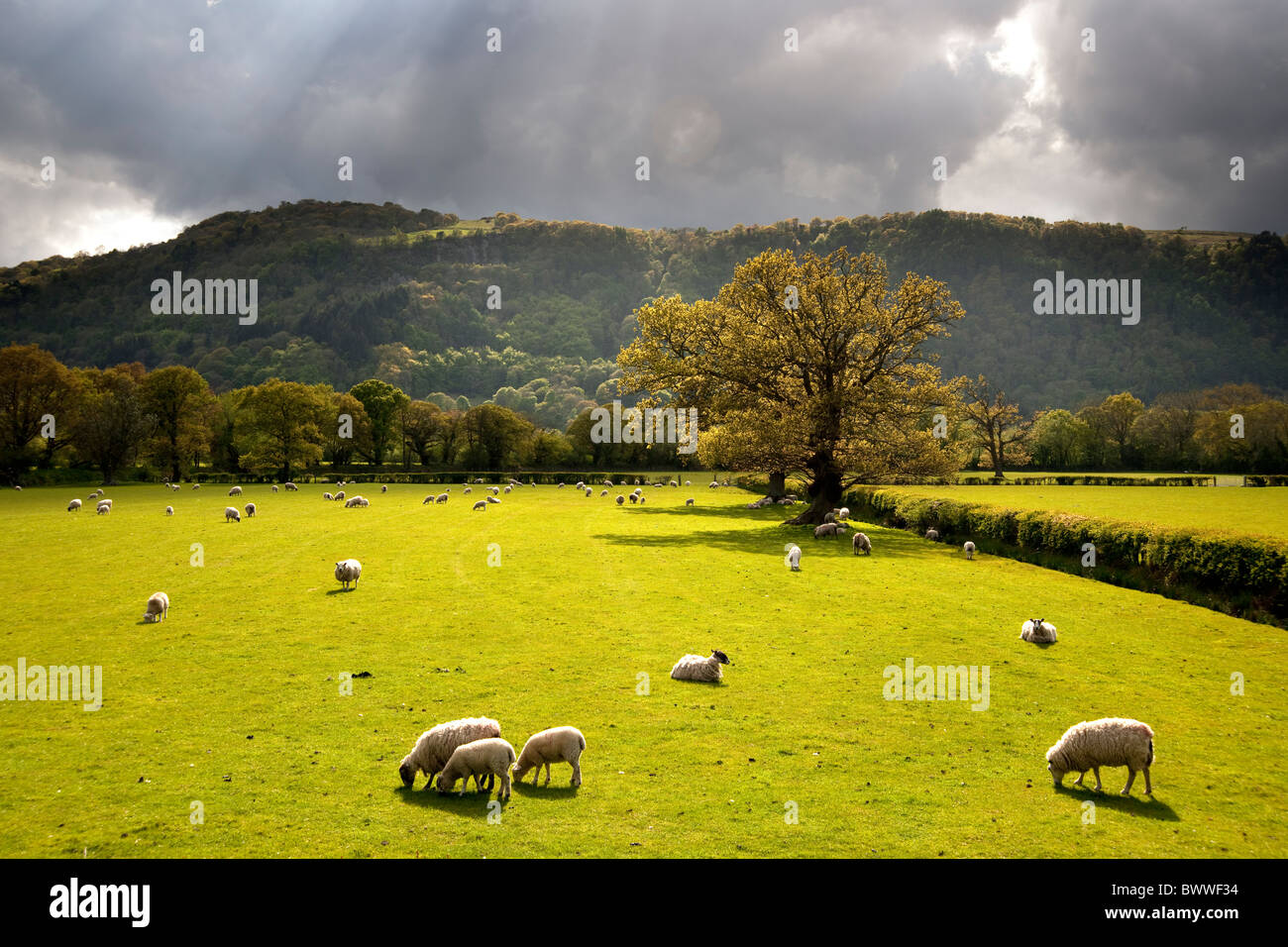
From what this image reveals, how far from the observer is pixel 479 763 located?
10148 millimetres

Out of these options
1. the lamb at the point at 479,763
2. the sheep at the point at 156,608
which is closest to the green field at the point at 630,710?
the lamb at the point at 479,763

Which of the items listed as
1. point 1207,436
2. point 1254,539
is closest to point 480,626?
point 1254,539

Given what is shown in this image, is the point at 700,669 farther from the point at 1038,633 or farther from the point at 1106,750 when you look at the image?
the point at 1038,633

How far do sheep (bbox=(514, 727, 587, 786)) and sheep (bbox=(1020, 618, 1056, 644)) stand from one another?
13.9 m

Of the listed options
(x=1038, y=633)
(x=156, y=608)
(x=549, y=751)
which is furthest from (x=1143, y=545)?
(x=156, y=608)

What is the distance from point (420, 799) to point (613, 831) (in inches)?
112

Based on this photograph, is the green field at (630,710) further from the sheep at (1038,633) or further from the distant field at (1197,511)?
the distant field at (1197,511)

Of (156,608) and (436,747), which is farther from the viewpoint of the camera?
(156,608)

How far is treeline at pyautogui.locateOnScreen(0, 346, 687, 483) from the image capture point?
300 feet

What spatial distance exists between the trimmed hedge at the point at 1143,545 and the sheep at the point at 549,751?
902 inches

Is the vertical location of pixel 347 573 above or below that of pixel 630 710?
above

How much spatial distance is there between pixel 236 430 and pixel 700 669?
361 feet
